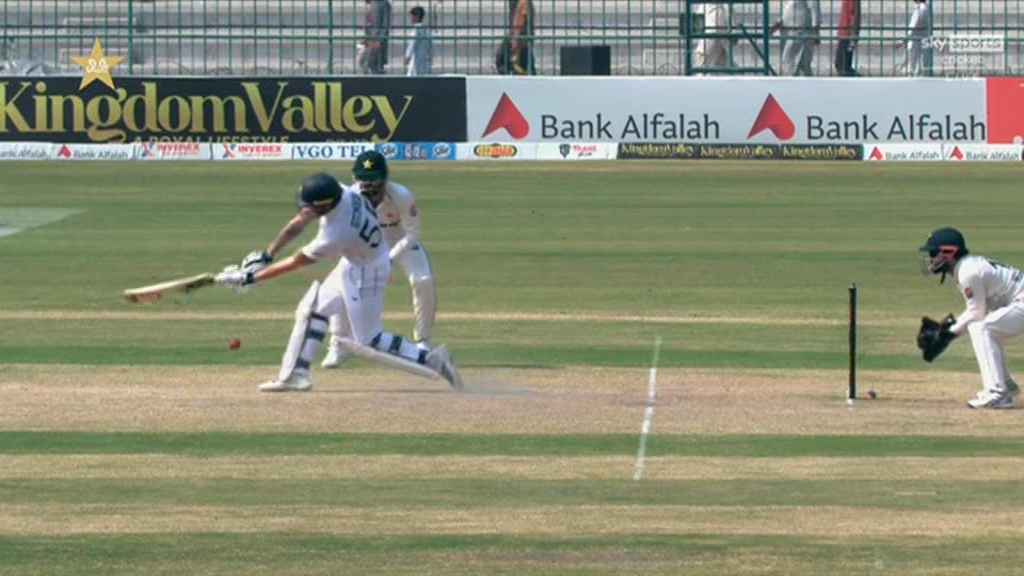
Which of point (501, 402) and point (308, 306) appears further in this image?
A: point (308, 306)

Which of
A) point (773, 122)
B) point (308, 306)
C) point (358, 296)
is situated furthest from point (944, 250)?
point (773, 122)

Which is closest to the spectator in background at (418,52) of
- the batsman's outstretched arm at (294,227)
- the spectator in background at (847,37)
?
the spectator in background at (847,37)

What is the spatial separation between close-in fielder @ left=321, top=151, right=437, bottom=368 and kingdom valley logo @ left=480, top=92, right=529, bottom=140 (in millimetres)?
17793

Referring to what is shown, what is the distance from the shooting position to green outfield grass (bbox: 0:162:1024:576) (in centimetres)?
977

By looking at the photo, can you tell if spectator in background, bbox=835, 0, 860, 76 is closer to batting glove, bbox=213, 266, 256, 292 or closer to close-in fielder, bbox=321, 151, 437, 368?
close-in fielder, bbox=321, 151, 437, 368

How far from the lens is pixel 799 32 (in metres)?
35.9

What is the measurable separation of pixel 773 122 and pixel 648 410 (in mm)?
19912

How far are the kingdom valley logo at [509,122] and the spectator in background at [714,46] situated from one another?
12.8ft

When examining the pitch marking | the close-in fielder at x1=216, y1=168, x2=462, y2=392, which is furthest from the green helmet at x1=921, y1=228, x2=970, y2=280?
the pitch marking

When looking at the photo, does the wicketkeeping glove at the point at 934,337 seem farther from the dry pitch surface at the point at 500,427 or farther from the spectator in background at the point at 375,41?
the spectator in background at the point at 375,41

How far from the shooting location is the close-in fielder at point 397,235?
14.3m

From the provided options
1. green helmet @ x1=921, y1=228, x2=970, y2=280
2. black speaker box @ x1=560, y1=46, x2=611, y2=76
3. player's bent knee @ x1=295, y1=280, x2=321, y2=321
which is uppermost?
black speaker box @ x1=560, y1=46, x2=611, y2=76

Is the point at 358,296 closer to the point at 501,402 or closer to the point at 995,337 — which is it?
the point at 501,402

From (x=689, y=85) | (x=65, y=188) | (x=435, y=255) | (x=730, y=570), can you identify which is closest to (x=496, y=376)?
(x=730, y=570)
